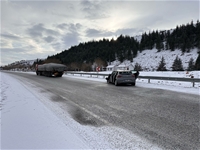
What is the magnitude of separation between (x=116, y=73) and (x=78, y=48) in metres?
165

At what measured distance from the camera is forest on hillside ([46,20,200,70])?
394 feet

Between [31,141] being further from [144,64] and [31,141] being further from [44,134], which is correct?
[144,64]

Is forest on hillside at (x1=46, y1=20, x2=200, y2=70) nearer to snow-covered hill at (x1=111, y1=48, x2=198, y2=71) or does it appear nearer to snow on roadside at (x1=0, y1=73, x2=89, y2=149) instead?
snow-covered hill at (x1=111, y1=48, x2=198, y2=71)

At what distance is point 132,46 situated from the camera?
149 metres

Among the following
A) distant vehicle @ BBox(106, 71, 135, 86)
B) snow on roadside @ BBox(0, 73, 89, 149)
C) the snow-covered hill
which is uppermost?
the snow-covered hill

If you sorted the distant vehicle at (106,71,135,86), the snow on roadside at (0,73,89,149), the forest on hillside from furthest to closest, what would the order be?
the forest on hillside
the distant vehicle at (106,71,135,86)
the snow on roadside at (0,73,89,149)

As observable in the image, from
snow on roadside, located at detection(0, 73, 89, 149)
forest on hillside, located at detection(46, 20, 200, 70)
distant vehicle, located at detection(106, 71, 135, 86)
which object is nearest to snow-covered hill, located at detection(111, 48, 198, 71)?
forest on hillside, located at detection(46, 20, 200, 70)

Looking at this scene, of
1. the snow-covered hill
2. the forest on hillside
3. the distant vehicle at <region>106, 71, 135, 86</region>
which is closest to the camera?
the distant vehicle at <region>106, 71, 135, 86</region>

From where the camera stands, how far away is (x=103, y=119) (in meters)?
5.44

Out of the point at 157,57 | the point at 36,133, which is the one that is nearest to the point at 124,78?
the point at 36,133

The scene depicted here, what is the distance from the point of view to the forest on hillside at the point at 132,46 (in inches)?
4726

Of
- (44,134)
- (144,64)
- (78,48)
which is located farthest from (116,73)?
(78,48)

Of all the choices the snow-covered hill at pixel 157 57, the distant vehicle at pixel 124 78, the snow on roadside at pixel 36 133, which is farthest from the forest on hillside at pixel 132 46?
the snow on roadside at pixel 36 133

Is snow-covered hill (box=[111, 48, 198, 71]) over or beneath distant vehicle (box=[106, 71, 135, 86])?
over
